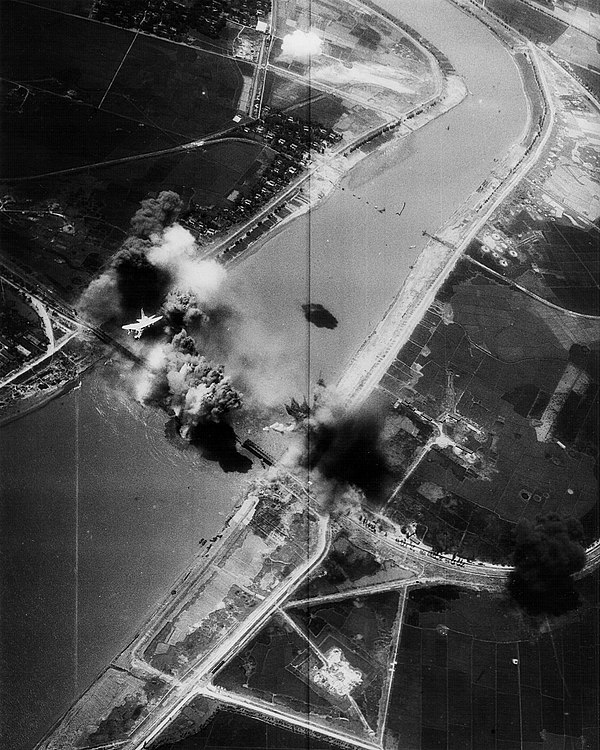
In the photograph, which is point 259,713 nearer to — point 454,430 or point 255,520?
point 255,520

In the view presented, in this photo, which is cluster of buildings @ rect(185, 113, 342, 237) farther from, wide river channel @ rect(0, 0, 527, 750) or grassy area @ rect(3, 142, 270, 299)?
wide river channel @ rect(0, 0, 527, 750)

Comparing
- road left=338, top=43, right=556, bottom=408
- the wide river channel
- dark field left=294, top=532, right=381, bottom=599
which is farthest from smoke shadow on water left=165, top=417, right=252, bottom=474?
road left=338, top=43, right=556, bottom=408

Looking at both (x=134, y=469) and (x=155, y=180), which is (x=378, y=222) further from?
(x=134, y=469)

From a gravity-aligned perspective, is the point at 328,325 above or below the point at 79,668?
above

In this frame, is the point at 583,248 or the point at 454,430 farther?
the point at 583,248

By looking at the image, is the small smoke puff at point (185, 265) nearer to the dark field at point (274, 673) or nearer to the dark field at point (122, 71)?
the dark field at point (122, 71)

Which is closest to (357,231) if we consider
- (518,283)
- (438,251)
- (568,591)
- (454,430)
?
(438,251)
